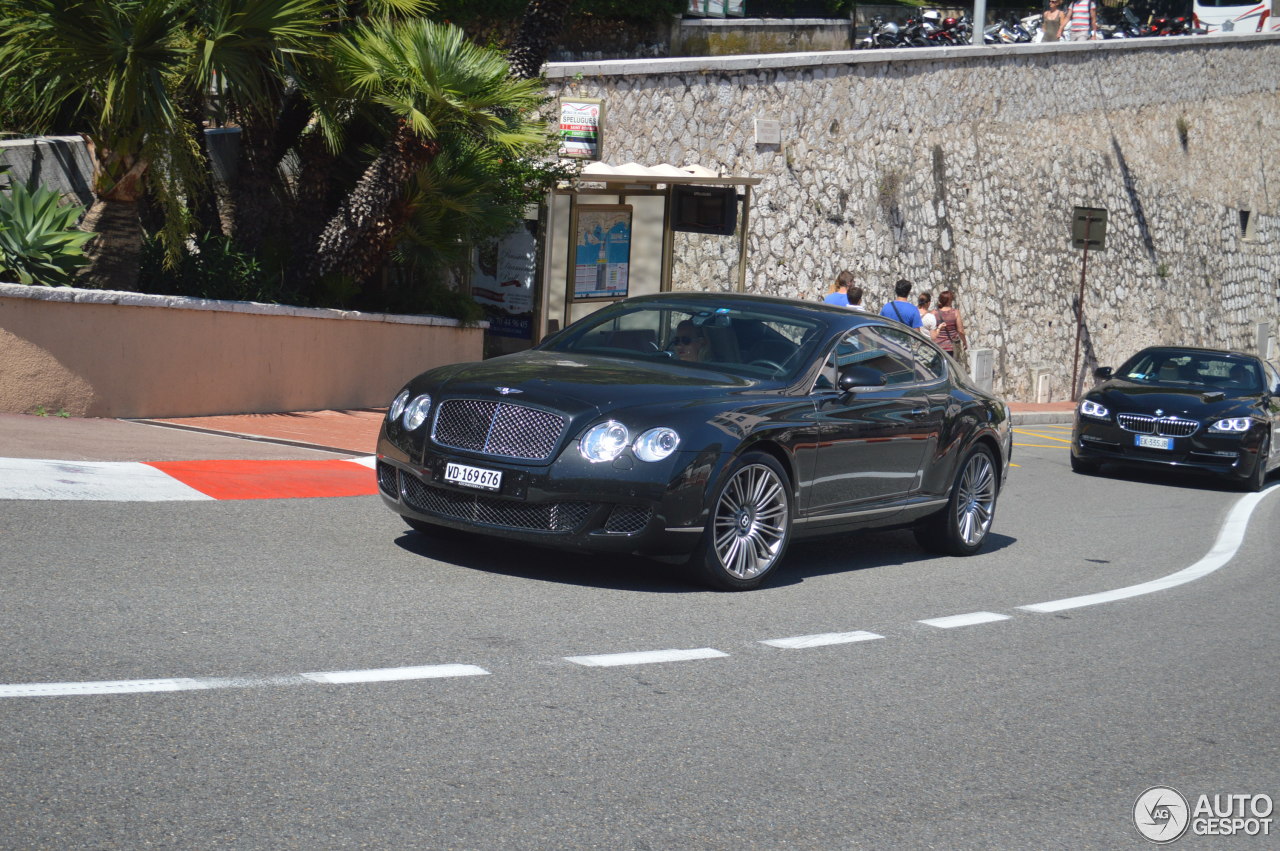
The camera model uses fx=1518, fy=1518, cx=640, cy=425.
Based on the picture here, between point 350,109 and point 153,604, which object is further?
point 350,109

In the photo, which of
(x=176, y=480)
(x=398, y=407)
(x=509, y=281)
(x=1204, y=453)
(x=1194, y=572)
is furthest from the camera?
(x=509, y=281)

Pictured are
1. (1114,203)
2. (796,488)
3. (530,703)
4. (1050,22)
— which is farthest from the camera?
(1050,22)

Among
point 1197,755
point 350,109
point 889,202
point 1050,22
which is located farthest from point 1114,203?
point 1197,755

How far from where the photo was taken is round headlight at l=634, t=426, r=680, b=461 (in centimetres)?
741

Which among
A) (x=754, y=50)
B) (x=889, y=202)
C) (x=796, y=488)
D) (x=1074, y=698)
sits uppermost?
(x=754, y=50)

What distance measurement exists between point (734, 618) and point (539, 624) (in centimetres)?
110

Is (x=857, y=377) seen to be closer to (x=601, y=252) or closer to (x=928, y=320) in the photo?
(x=601, y=252)

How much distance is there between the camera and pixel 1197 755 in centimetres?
574

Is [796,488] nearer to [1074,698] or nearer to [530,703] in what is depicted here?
[1074,698]

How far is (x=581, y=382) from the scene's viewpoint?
786 cm

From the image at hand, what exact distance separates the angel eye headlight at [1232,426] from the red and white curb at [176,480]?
9.74 metres

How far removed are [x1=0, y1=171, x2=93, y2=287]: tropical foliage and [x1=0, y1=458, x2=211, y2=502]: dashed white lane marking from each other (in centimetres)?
288

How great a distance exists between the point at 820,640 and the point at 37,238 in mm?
7851

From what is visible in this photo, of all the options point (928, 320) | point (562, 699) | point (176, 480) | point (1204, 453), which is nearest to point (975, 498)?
point (176, 480)
